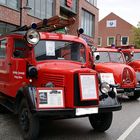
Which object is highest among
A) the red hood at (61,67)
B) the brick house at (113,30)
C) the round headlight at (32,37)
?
the brick house at (113,30)

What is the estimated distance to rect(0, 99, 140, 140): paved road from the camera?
7.84m

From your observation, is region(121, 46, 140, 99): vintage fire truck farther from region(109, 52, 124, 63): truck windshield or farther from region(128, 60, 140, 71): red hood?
region(109, 52, 124, 63): truck windshield

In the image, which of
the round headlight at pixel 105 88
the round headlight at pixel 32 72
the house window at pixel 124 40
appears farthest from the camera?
the house window at pixel 124 40

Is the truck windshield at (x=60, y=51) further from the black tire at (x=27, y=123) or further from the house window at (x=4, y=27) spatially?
the house window at (x=4, y=27)

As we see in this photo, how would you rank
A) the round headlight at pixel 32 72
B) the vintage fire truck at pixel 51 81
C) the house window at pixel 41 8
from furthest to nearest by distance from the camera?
the house window at pixel 41 8 < the round headlight at pixel 32 72 < the vintage fire truck at pixel 51 81

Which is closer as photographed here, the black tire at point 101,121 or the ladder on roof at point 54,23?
the black tire at point 101,121

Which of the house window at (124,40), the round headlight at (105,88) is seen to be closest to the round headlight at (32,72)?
the round headlight at (105,88)

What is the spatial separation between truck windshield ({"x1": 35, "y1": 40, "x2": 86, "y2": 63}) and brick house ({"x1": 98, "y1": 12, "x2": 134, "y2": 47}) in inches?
2315

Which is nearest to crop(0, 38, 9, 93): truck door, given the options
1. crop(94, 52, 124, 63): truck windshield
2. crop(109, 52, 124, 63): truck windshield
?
crop(94, 52, 124, 63): truck windshield

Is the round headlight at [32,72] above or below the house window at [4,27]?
Result: below

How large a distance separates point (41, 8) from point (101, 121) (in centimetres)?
2320

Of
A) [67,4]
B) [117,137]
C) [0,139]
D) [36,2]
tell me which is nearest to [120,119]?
[117,137]

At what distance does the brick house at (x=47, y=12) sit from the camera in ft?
83.1

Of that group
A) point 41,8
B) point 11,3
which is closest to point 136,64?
point 11,3
